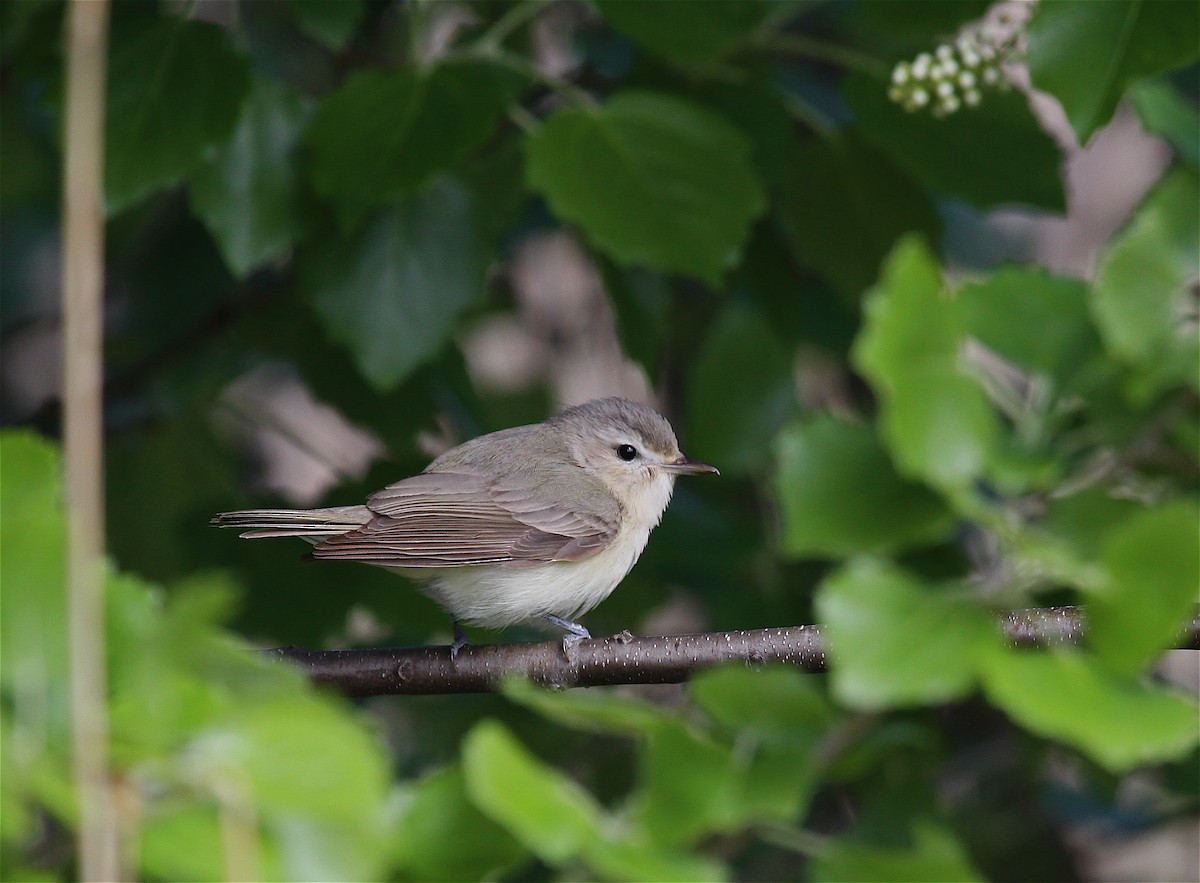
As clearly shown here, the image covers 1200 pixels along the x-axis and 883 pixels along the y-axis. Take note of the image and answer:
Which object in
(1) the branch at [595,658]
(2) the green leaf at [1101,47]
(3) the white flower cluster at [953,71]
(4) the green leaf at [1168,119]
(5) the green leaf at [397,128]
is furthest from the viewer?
(5) the green leaf at [397,128]

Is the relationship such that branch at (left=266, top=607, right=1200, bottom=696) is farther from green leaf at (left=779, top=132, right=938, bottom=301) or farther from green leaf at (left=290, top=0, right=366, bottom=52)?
green leaf at (left=290, top=0, right=366, bottom=52)

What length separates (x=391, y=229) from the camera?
367 centimetres

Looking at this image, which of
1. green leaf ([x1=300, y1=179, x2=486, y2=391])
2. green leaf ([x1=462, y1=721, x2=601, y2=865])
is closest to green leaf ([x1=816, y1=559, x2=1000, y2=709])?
green leaf ([x1=462, y1=721, x2=601, y2=865])

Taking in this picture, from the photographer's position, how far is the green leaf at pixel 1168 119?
272cm

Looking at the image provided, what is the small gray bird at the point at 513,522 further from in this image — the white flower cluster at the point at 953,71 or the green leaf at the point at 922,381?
the green leaf at the point at 922,381

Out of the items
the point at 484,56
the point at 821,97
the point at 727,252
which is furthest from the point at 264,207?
the point at 821,97

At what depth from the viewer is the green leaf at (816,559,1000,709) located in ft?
3.69

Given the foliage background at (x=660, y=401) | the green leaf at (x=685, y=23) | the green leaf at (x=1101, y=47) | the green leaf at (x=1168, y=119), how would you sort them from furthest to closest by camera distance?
the green leaf at (x=685, y=23)
the green leaf at (x=1168, y=119)
the green leaf at (x=1101, y=47)
the foliage background at (x=660, y=401)

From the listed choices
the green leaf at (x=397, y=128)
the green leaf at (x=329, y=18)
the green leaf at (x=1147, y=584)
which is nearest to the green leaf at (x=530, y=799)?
the green leaf at (x=1147, y=584)

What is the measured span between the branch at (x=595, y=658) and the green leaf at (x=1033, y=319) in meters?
1.16

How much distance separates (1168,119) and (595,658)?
165cm

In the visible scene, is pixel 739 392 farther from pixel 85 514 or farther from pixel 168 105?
pixel 85 514

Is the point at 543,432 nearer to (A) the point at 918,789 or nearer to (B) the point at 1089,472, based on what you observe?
(A) the point at 918,789

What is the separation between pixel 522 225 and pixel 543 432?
0.86 m
